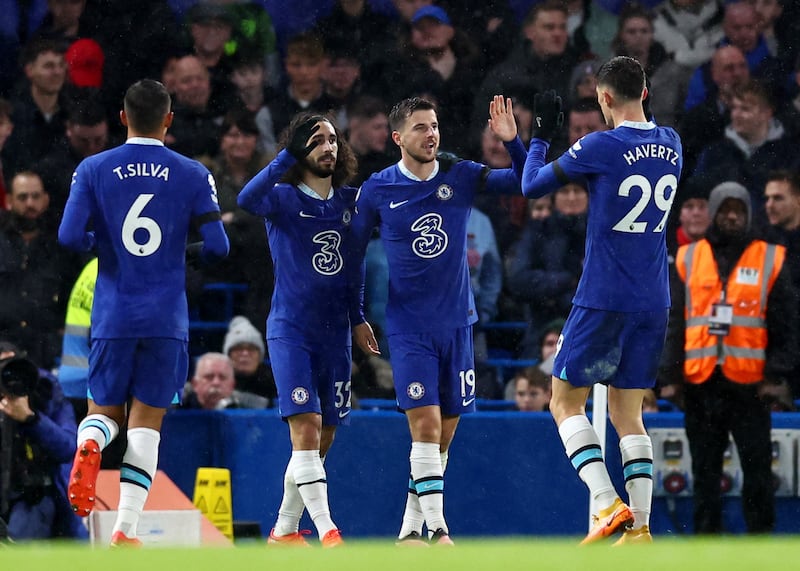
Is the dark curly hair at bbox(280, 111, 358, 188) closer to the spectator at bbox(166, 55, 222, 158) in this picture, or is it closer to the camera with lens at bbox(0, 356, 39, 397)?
the camera with lens at bbox(0, 356, 39, 397)

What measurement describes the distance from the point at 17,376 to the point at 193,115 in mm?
4333

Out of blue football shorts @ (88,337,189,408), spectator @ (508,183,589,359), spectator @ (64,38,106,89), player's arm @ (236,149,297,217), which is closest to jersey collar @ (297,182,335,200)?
player's arm @ (236,149,297,217)

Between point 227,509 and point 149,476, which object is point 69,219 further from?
point 227,509

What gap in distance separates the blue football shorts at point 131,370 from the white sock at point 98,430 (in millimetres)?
82

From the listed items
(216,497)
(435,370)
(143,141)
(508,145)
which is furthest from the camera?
(216,497)

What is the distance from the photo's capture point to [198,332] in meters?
11.6

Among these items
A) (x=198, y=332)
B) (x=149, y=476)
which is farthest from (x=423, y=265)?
(x=198, y=332)

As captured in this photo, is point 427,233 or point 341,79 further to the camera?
point 341,79

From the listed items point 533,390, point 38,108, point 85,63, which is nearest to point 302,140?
point 533,390

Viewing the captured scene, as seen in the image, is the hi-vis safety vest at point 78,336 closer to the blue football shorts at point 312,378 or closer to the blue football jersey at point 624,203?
the blue football shorts at point 312,378

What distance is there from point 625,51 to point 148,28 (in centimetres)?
359

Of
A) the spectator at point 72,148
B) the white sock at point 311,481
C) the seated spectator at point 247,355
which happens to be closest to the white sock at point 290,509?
the white sock at point 311,481

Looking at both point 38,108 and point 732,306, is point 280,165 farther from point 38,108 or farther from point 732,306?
point 38,108

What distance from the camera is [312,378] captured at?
806cm
